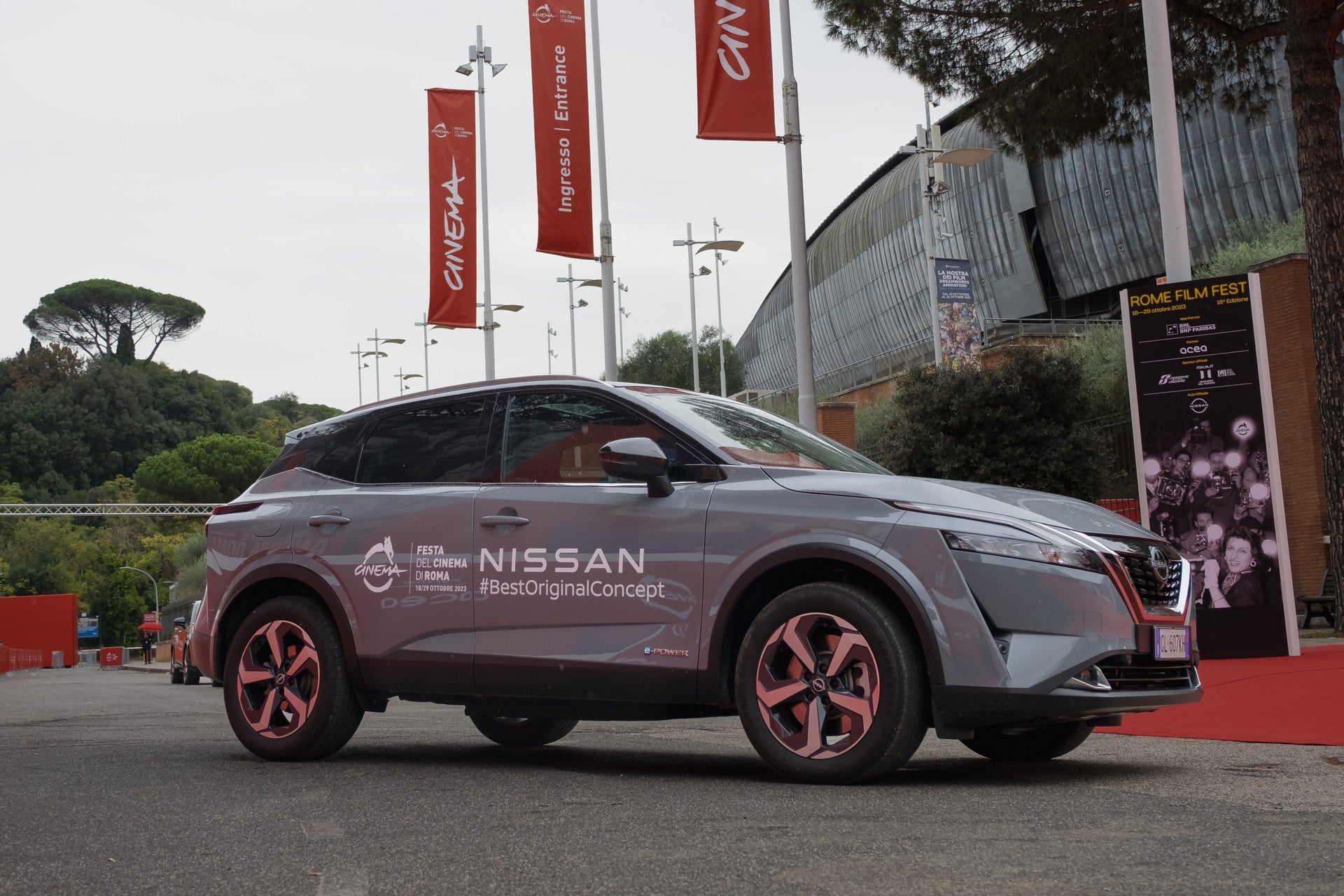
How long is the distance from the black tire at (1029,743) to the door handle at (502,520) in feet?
7.32

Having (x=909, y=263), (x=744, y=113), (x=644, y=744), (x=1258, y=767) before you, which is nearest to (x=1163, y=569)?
(x=1258, y=767)

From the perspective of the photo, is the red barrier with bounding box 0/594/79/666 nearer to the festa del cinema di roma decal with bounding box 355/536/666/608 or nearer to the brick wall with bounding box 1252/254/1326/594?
the brick wall with bounding box 1252/254/1326/594

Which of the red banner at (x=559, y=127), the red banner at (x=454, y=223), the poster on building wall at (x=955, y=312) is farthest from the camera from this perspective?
the poster on building wall at (x=955, y=312)

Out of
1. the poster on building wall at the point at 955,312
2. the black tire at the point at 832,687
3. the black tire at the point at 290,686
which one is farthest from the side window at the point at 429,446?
the poster on building wall at the point at 955,312

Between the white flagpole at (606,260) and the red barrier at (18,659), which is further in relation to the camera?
the red barrier at (18,659)

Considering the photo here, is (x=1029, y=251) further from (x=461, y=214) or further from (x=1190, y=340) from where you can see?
(x=1190, y=340)

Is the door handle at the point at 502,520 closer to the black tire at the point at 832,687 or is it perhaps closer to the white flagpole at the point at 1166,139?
the black tire at the point at 832,687

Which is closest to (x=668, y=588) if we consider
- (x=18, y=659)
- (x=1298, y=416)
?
(x=1298, y=416)

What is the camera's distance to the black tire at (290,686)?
Answer: 22.3ft

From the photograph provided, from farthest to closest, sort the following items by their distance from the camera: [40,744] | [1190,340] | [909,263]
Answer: [909,263], [1190,340], [40,744]

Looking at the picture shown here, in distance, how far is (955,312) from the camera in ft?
105

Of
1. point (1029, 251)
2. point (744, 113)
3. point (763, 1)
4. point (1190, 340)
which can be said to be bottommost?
point (1190, 340)

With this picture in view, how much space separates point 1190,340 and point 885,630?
23.5 ft

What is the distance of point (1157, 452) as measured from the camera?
38.0ft
